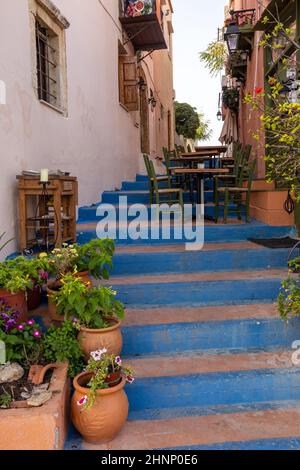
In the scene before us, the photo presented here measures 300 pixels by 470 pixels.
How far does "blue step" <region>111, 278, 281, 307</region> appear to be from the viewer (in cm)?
354

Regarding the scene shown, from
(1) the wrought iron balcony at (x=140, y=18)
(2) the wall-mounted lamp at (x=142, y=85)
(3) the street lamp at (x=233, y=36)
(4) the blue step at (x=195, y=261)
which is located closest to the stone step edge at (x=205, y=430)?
(4) the blue step at (x=195, y=261)

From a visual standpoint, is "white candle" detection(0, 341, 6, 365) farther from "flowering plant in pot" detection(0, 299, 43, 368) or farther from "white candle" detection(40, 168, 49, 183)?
"white candle" detection(40, 168, 49, 183)

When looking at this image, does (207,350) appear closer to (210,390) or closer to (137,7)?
(210,390)

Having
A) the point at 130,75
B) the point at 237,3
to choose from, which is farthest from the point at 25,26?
the point at 237,3

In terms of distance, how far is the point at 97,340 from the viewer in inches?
103

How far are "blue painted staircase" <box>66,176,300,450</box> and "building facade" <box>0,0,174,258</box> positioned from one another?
5.03ft

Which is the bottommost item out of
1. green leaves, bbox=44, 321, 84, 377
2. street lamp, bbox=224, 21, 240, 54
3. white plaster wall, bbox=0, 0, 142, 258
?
green leaves, bbox=44, 321, 84, 377

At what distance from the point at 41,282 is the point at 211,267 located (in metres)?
1.78

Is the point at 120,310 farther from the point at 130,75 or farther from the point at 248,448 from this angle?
the point at 130,75

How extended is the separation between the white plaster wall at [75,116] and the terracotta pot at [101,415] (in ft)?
6.45

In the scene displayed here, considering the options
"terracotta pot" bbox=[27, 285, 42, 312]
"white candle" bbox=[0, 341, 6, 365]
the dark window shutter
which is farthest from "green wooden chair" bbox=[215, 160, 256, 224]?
"white candle" bbox=[0, 341, 6, 365]

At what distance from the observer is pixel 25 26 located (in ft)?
13.5

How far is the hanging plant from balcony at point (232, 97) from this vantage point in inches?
445

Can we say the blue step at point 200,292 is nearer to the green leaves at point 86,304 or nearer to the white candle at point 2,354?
the green leaves at point 86,304
